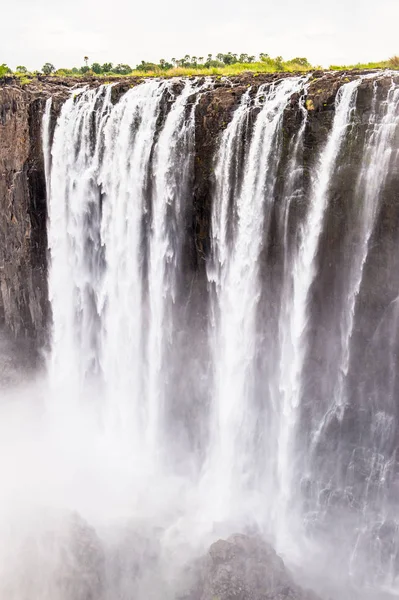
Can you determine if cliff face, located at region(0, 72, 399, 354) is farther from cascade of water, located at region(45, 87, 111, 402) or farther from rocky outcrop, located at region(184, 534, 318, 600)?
rocky outcrop, located at region(184, 534, 318, 600)

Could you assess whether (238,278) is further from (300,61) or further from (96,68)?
(96,68)

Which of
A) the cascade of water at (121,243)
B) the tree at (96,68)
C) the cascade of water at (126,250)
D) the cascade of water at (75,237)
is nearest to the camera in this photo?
the cascade of water at (121,243)

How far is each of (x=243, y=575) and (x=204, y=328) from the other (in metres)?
8.11

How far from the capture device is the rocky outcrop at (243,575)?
517 inches

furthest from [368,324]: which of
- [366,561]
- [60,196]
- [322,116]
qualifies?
[60,196]

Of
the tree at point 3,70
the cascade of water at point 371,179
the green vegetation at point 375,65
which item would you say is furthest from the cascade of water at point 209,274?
the tree at point 3,70

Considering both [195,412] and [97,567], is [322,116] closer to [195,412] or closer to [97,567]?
[195,412]

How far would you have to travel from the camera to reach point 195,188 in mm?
17578

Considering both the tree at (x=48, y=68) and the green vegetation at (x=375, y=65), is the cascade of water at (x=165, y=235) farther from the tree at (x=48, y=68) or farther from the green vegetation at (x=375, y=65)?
the tree at (x=48, y=68)

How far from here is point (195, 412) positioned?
19.0 meters

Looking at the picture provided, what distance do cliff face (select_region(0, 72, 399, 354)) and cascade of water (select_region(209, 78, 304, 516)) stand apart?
0.58 meters

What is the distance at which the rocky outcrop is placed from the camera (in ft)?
43.1

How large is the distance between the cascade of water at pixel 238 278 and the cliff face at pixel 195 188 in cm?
58

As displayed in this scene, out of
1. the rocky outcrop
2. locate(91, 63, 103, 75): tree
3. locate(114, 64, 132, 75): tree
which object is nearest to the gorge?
the rocky outcrop
